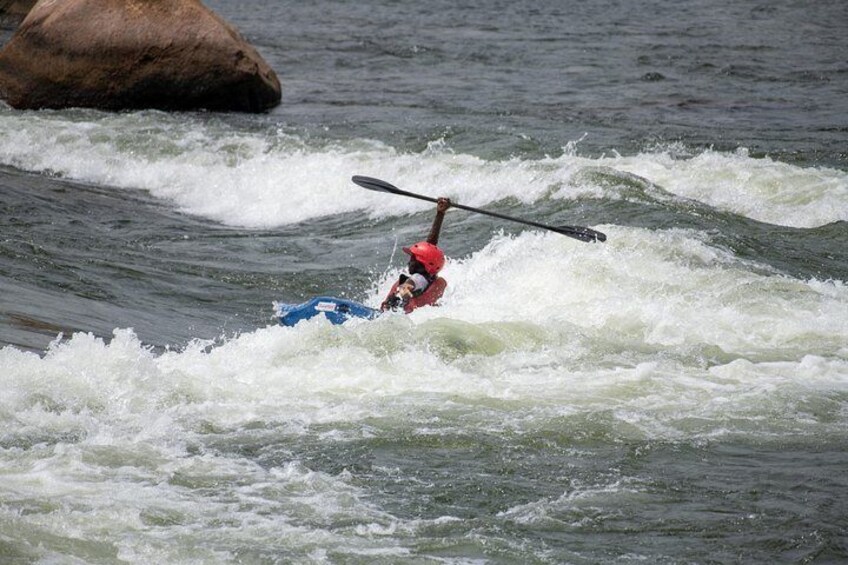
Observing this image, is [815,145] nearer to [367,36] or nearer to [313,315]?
[313,315]

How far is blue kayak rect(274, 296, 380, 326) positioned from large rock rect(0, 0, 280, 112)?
29.8ft

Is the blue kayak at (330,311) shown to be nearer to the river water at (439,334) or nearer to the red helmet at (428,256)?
the river water at (439,334)

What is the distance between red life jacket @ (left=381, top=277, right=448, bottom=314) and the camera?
955cm

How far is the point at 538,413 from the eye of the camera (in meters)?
7.44

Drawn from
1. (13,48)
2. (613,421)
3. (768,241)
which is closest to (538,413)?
(613,421)

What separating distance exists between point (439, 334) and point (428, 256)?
1145 mm

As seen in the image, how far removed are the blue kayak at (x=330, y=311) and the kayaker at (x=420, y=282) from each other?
42cm

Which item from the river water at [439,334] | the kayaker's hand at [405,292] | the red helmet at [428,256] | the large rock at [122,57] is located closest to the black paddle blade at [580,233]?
the river water at [439,334]

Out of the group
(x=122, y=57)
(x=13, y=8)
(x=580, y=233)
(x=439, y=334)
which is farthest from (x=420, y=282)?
(x=13, y=8)

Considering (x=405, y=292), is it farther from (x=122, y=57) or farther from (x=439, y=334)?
(x=122, y=57)

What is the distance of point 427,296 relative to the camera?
972 centimetres

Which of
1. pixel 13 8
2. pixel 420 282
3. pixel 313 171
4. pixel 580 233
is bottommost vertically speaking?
pixel 313 171

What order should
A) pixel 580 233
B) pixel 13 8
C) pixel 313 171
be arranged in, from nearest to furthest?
1. pixel 580 233
2. pixel 313 171
3. pixel 13 8

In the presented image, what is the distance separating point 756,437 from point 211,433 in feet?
9.77
